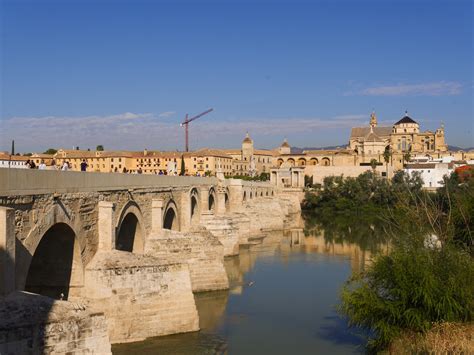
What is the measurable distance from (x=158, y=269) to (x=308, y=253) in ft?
62.1

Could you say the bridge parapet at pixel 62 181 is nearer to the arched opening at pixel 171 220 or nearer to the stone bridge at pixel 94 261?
the stone bridge at pixel 94 261

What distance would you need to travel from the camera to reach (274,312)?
58.8 ft

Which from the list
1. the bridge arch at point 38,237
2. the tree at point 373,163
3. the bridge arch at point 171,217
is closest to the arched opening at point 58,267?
the bridge arch at point 38,237

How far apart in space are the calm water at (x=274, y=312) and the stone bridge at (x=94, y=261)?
62cm

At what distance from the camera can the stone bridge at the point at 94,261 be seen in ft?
27.6

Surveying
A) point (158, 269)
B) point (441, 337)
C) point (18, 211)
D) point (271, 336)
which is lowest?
point (271, 336)

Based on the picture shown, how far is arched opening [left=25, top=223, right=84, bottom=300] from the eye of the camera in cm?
1217

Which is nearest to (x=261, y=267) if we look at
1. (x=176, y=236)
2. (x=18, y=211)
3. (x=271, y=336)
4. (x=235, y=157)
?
(x=176, y=236)

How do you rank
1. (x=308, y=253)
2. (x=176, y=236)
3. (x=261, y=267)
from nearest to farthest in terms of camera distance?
(x=176, y=236), (x=261, y=267), (x=308, y=253)

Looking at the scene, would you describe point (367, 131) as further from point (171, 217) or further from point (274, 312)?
point (274, 312)

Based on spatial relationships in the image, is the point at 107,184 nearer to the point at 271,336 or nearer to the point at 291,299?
the point at 271,336

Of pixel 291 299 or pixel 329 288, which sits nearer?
pixel 291 299

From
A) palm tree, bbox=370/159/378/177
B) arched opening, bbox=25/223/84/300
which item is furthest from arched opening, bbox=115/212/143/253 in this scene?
palm tree, bbox=370/159/378/177

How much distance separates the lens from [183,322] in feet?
46.8
